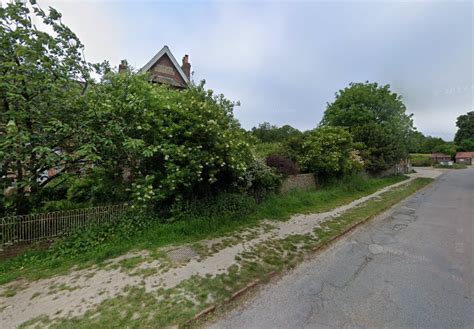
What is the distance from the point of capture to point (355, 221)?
6422 mm

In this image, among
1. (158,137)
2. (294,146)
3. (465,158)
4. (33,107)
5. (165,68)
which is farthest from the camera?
(465,158)

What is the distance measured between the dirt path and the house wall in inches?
503

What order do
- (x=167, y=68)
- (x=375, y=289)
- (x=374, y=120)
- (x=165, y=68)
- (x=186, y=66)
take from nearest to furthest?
(x=375, y=289) < (x=165, y=68) < (x=167, y=68) < (x=186, y=66) < (x=374, y=120)

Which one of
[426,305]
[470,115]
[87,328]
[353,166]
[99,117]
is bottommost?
[426,305]

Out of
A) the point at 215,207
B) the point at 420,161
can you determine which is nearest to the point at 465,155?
the point at 420,161

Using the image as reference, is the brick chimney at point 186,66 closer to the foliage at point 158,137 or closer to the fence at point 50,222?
the foliage at point 158,137

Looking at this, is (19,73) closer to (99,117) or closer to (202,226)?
(99,117)

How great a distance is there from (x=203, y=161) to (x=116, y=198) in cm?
274

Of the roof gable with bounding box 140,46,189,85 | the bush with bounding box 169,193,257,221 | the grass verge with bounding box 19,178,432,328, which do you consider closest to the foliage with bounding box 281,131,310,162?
the bush with bounding box 169,193,257,221

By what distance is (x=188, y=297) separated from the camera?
286cm

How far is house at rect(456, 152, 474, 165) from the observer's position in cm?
Result: 5526

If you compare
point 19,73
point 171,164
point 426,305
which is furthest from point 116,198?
point 426,305

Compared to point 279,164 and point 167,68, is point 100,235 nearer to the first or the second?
point 279,164

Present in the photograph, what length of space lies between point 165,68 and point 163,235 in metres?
12.5
